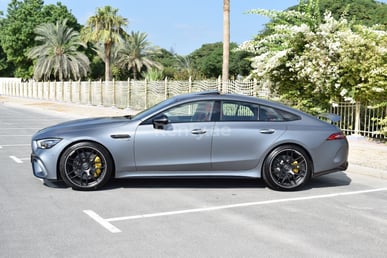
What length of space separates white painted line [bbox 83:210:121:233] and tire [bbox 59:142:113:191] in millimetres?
1079

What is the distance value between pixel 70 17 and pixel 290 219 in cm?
6208

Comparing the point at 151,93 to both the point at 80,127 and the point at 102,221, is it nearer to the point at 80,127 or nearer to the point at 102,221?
the point at 80,127

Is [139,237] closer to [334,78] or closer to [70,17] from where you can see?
[334,78]

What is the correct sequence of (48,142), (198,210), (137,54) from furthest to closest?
(137,54)
(48,142)
(198,210)

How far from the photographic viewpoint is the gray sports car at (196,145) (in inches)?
264

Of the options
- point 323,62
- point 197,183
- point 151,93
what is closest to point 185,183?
Result: point 197,183

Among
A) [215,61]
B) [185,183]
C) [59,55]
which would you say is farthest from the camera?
[215,61]

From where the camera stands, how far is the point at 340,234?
5016mm

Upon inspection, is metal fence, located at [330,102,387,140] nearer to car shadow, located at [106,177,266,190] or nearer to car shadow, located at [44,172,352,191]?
car shadow, located at [44,172,352,191]

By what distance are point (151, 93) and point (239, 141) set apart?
20.4 m

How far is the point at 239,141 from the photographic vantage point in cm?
689

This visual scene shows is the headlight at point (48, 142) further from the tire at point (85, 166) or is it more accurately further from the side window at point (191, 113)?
the side window at point (191, 113)

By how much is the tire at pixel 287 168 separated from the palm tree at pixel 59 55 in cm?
4830

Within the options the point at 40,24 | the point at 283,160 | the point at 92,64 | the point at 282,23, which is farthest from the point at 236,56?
the point at 283,160
